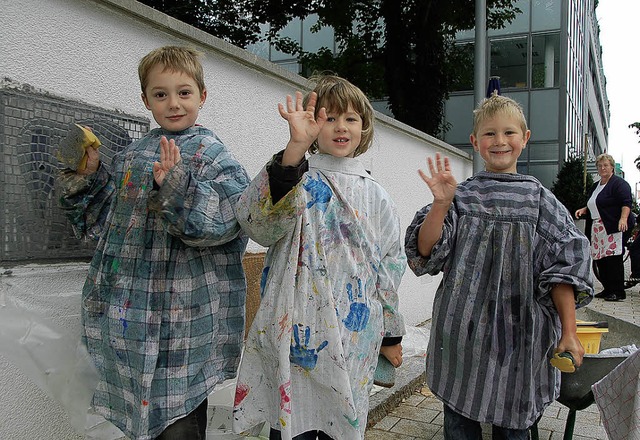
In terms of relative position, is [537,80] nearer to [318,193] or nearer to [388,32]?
[388,32]

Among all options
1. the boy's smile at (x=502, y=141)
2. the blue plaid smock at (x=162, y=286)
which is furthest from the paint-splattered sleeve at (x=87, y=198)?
the boy's smile at (x=502, y=141)

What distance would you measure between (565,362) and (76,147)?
6.25 ft

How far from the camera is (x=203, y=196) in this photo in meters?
1.67

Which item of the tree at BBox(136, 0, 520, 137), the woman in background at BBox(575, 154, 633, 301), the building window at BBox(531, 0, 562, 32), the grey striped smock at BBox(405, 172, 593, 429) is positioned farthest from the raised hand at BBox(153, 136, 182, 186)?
the building window at BBox(531, 0, 562, 32)

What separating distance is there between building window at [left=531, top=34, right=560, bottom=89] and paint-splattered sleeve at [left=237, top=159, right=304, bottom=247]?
16976 mm

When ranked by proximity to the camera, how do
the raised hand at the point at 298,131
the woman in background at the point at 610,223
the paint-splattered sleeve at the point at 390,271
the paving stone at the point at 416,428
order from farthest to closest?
the woman in background at the point at 610,223 < the paving stone at the point at 416,428 < the paint-splattered sleeve at the point at 390,271 < the raised hand at the point at 298,131

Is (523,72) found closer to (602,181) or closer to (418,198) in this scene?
(602,181)

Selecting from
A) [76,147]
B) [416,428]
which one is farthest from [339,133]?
[416,428]

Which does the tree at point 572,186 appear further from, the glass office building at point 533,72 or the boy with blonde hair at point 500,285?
the boy with blonde hair at point 500,285

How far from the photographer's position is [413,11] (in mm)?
10719

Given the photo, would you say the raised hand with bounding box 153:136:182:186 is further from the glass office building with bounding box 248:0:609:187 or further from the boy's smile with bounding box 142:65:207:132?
the glass office building with bounding box 248:0:609:187

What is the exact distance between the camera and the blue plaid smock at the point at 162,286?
167 cm

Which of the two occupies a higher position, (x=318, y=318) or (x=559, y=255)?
(x=559, y=255)

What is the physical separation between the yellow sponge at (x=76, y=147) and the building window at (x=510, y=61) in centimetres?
1689
